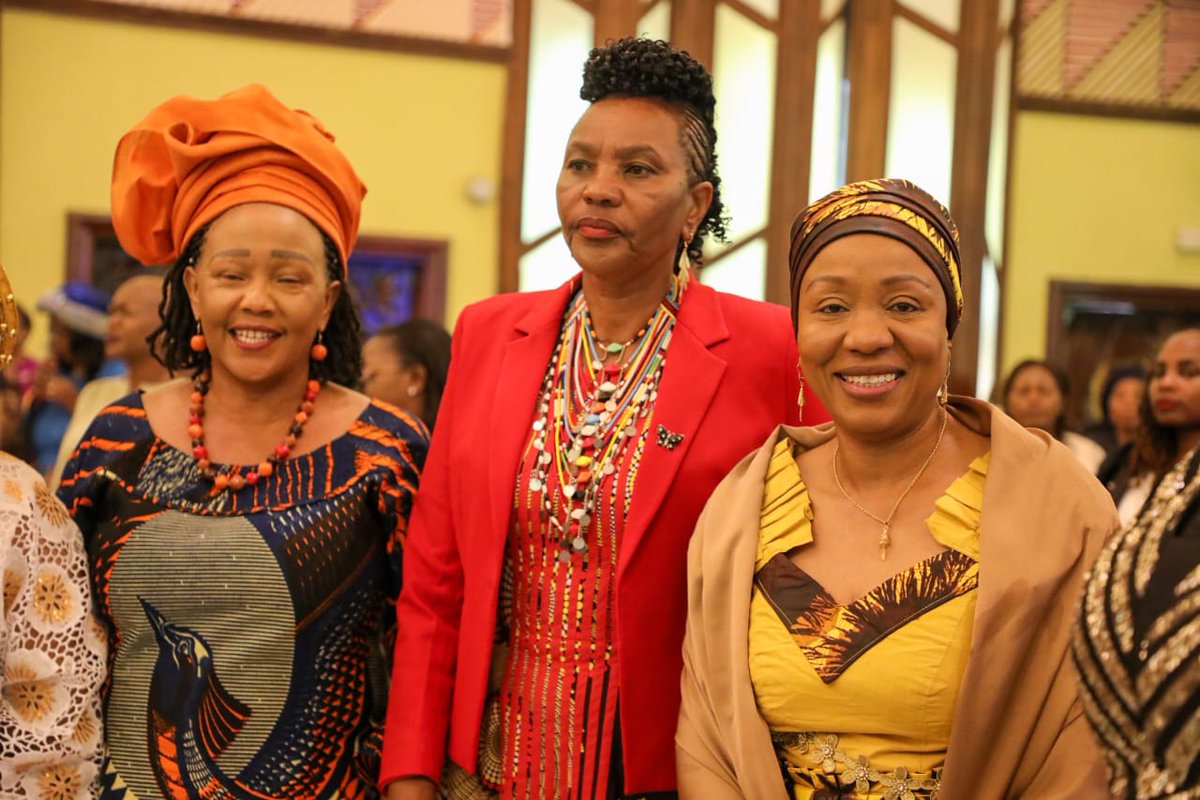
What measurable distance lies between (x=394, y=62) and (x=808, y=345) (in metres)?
7.34

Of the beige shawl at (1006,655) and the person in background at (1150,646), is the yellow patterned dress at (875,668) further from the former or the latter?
the person in background at (1150,646)

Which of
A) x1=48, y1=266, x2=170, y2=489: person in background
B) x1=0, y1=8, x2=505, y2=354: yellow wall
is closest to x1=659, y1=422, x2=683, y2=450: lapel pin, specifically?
x1=48, y1=266, x2=170, y2=489: person in background

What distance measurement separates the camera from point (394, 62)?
8961 mm

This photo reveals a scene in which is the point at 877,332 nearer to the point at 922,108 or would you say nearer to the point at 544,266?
the point at 922,108

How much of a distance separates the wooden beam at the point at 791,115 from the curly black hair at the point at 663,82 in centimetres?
331

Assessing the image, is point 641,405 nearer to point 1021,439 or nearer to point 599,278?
point 599,278

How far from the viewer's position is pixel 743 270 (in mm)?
5953

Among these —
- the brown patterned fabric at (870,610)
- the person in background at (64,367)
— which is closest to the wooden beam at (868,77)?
the person in background at (64,367)

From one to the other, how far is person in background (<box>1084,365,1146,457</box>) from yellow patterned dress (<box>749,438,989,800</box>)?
4176 millimetres

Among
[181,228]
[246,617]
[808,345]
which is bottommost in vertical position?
[246,617]

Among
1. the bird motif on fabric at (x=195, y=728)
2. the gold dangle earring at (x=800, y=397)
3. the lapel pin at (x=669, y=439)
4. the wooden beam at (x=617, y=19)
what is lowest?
the bird motif on fabric at (x=195, y=728)

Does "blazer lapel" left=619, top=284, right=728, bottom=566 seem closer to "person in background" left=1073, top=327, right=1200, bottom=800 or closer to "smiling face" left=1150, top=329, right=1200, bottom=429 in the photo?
"person in background" left=1073, top=327, right=1200, bottom=800

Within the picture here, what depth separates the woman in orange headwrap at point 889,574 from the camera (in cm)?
189

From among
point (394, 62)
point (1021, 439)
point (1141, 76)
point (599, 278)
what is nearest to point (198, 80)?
point (394, 62)
